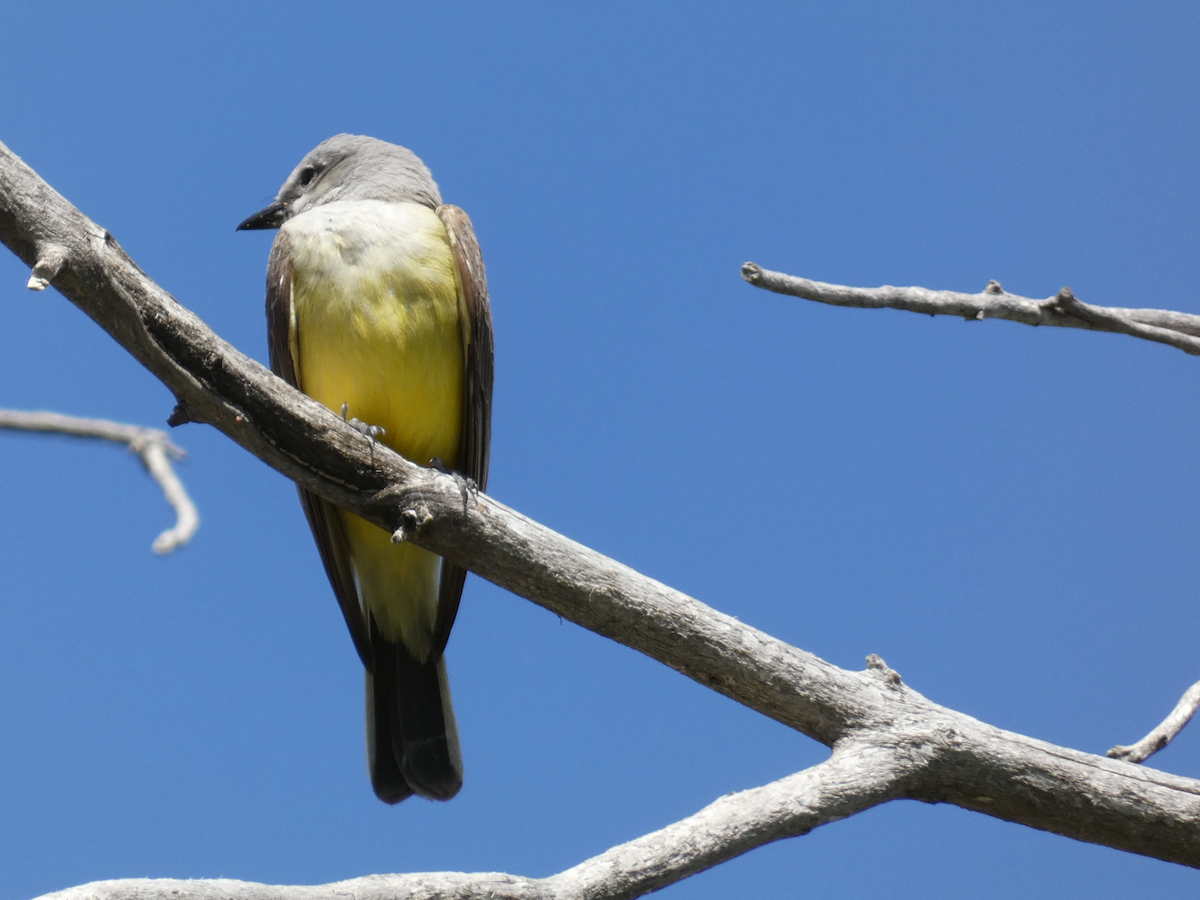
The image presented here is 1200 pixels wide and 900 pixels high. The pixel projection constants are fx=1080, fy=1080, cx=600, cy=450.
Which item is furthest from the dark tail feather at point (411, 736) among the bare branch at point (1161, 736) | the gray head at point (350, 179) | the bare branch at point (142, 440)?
the bare branch at point (142, 440)

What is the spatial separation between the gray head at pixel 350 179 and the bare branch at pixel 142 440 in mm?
3930

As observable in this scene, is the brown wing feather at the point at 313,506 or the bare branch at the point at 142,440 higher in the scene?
the brown wing feather at the point at 313,506

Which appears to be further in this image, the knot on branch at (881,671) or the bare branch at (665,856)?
the knot on branch at (881,671)

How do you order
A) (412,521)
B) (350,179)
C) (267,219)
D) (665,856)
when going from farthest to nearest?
(267,219) → (350,179) → (412,521) → (665,856)

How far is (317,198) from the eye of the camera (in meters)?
6.72

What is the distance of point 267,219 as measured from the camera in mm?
6938

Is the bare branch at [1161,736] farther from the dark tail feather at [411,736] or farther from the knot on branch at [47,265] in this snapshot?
the knot on branch at [47,265]

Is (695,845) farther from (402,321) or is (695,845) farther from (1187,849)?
(402,321)

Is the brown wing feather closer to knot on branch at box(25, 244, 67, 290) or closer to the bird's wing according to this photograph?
the bird's wing

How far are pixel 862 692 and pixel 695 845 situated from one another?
3.14 ft

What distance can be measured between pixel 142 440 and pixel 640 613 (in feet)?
7.39

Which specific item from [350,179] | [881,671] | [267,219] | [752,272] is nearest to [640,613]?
[881,671]

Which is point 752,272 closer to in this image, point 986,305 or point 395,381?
point 986,305

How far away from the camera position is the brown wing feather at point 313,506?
18.2 ft
